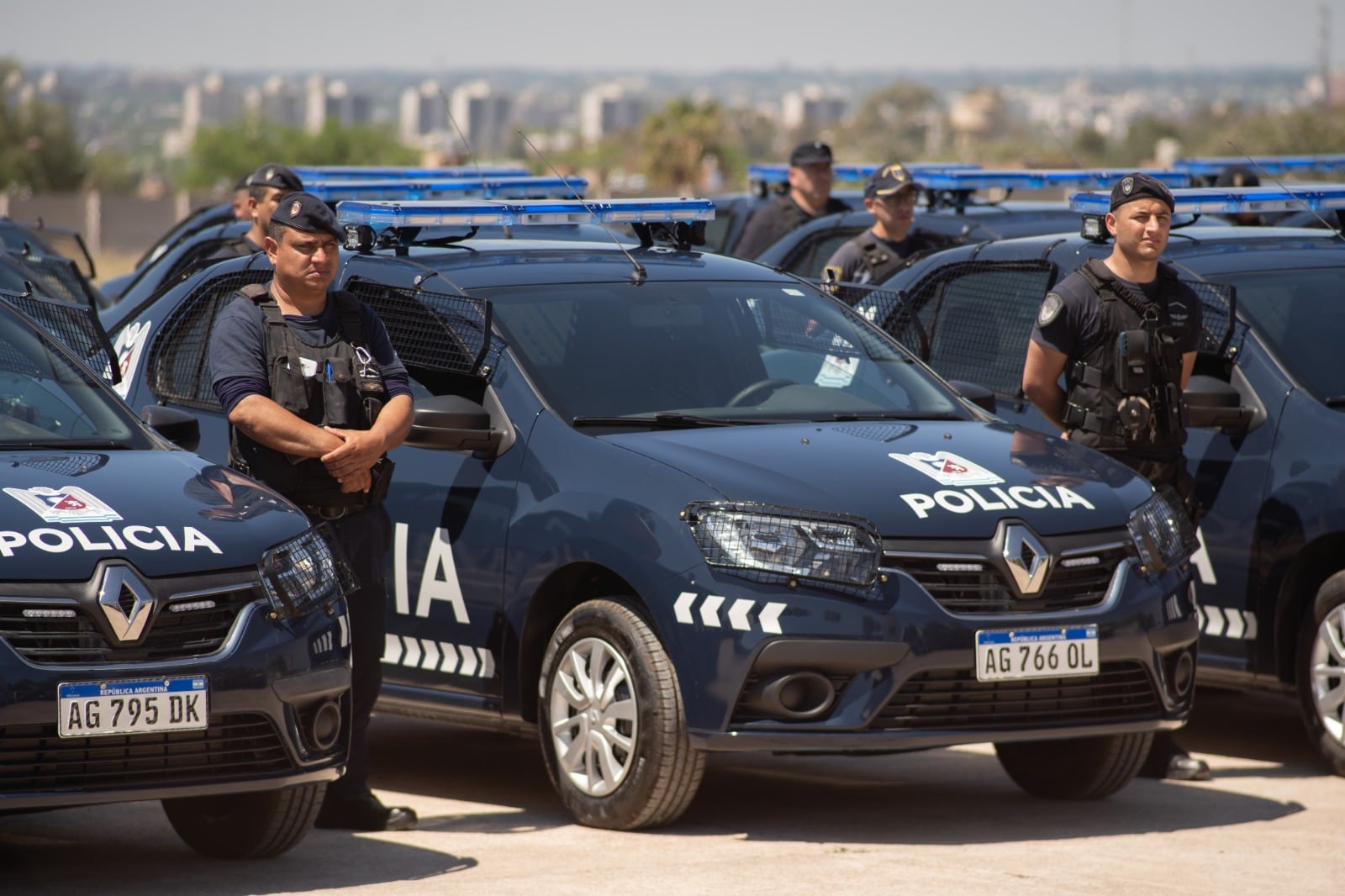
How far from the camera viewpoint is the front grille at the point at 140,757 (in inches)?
201

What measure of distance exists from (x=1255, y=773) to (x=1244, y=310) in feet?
5.32

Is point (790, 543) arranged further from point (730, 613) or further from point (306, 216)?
point (306, 216)

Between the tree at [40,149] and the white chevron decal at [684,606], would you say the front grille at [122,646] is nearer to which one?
the white chevron decal at [684,606]

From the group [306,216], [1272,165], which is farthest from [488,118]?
[306,216]

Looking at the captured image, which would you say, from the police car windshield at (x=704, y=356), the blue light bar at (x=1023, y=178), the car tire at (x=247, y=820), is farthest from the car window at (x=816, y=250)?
the car tire at (x=247, y=820)

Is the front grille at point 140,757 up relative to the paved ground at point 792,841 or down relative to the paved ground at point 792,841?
up

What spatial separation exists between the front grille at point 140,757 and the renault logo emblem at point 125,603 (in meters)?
0.25

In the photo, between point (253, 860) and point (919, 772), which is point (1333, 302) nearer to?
point (919, 772)

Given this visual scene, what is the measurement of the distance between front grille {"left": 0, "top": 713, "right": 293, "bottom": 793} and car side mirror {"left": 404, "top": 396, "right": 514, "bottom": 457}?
54.3 inches

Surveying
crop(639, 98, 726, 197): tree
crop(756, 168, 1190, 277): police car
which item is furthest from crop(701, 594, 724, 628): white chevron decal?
crop(639, 98, 726, 197): tree

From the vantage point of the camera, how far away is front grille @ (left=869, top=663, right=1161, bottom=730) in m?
6.13

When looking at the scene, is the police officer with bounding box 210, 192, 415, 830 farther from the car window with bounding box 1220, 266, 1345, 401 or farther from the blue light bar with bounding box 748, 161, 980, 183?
the blue light bar with bounding box 748, 161, 980, 183

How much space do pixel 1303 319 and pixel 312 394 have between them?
11.8ft

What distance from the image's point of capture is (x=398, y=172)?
1339 cm
